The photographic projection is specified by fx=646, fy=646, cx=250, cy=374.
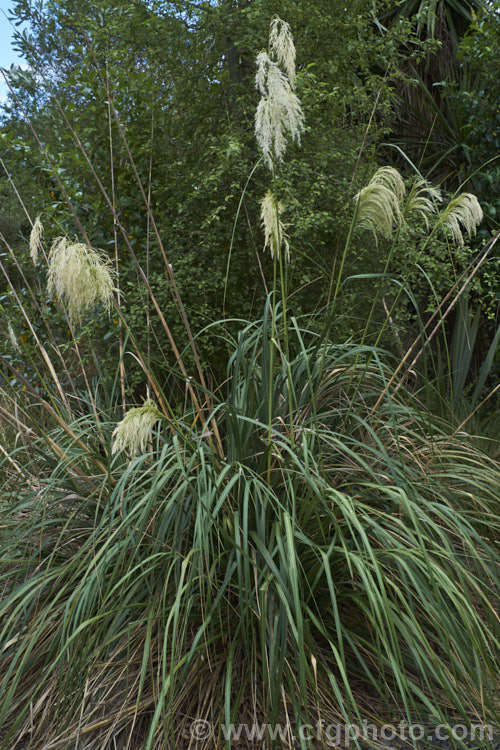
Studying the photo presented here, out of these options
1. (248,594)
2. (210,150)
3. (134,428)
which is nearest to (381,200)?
(134,428)

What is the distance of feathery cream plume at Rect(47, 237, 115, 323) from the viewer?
2178 mm

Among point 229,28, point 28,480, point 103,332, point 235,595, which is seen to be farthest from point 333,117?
point 235,595

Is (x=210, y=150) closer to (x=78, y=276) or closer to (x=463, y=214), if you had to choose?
(x=463, y=214)

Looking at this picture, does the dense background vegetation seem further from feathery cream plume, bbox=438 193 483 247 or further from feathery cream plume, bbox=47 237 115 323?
feathery cream plume, bbox=47 237 115 323

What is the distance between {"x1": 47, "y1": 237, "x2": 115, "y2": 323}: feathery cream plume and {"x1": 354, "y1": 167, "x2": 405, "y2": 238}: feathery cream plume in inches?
39.1

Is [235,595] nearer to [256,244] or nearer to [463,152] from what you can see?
[256,244]

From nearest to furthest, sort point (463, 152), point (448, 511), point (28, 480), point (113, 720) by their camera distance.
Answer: point (113, 720) < point (448, 511) < point (28, 480) < point (463, 152)

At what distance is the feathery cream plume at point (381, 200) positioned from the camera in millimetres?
2404

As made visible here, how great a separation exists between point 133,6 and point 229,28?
73 centimetres

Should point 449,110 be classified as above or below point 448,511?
above

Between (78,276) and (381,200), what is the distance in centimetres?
114

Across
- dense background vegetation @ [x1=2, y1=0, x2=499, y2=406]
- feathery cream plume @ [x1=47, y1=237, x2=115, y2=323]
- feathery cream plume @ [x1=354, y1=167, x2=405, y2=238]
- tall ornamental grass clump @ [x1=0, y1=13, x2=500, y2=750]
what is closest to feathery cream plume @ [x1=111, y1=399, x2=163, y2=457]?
tall ornamental grass clump @ [x1=0, y1=13, x2=500, y2=750]

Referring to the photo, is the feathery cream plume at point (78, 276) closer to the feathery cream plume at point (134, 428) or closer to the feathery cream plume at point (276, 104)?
the feathery cream plume at point (134, 428)

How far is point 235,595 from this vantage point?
2.33 meters
